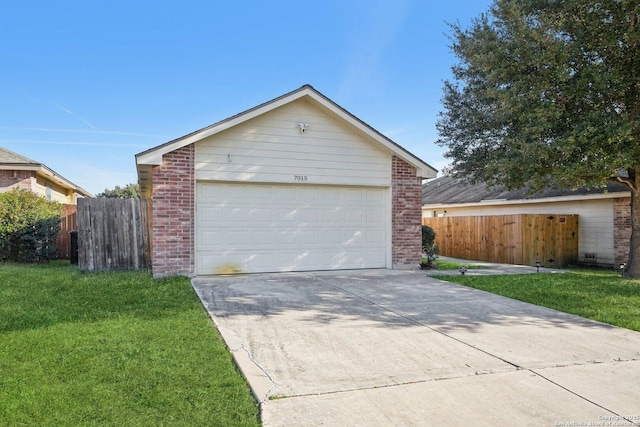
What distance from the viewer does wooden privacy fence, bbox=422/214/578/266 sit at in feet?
49.8

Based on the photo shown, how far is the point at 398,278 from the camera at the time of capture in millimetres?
9859

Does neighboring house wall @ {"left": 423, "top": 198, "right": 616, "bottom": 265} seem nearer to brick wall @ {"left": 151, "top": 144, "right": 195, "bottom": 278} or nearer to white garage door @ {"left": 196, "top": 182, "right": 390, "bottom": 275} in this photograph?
white garage door @ {"left": 196, "top": 182, "right": 390, "bottom": 275}

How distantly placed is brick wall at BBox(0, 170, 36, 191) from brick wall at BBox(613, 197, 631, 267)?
20805mm

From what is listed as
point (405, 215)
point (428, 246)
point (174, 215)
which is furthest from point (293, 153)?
point (428, 246)

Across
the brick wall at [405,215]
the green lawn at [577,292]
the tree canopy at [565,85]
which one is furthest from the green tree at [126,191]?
the green lawn at [577,292]

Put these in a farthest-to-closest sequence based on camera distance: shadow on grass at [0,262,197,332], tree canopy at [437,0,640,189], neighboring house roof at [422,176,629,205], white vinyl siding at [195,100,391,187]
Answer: neighboring house roof at [422,176,629,205] → white vinyl siding at [195,100,391,187] → tree canopy at [437,0,640,189] → shadow on grass at [0,262,197,332]

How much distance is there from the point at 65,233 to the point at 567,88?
50.2 feet

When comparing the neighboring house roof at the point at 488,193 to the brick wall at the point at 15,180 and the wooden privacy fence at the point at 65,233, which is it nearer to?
the wooden privacy fence at the point at 65,233

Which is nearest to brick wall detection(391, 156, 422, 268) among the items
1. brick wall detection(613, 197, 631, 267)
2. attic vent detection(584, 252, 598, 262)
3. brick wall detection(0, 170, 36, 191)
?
brick wall detection(613, 197, 631, 267)

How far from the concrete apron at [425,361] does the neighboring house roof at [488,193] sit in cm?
749

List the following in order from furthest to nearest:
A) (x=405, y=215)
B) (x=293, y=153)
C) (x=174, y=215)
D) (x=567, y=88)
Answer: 1. (x=405, y=215)
2. (x=293, y=153)
3. (x=567, y=88)
4. (x=174, y=215)

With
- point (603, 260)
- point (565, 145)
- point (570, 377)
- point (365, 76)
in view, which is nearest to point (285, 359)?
point (570, 377)

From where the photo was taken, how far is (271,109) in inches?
396

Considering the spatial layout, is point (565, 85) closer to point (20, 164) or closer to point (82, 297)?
point (82, 297)
